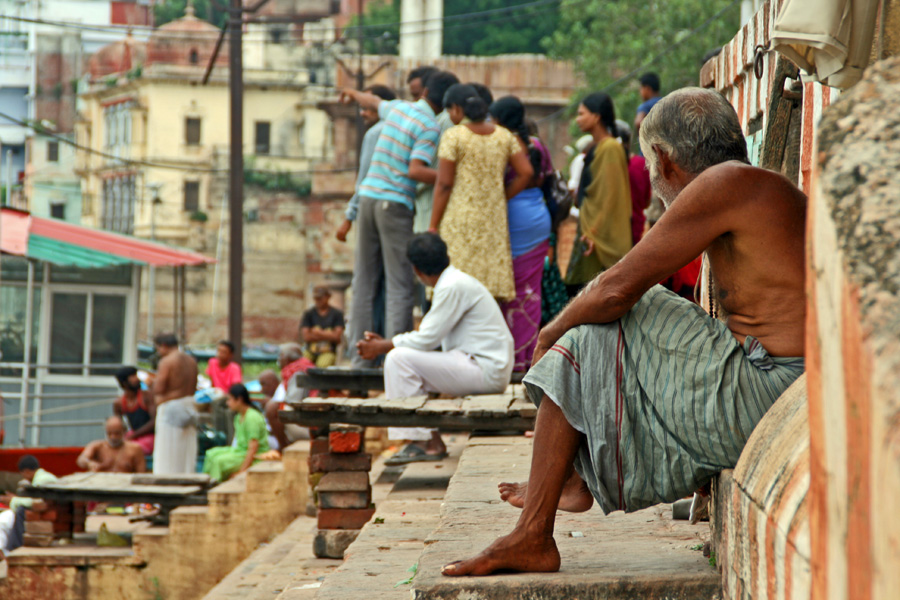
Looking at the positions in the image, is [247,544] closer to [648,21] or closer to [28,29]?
[648,21]

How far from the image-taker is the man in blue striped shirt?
672cm

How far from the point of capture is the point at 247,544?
878 cm

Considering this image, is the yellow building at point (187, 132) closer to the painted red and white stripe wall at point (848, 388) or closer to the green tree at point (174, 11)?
the green tree at point (174, 11)

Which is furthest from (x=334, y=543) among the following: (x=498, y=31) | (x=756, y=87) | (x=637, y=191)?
(x=498, y=31)

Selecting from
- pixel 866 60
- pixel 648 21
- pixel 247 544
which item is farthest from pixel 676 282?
pixel 648 21

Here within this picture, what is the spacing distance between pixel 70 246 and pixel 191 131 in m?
29.7

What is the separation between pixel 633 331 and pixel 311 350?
31.8ft

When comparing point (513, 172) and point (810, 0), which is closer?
point (810, 0)

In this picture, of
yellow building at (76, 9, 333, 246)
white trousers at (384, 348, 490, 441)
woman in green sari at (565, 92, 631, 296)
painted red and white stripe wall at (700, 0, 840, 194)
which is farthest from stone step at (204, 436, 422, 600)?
yellow building at (76, 9, 333, 246)

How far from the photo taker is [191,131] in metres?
41.8

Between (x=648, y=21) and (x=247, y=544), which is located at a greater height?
(x=648, y=21)

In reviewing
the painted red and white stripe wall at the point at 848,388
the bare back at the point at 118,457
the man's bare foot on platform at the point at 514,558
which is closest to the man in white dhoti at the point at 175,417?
the bare back at the point at 118,457

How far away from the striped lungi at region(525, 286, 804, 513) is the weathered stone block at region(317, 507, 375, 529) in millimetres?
3067

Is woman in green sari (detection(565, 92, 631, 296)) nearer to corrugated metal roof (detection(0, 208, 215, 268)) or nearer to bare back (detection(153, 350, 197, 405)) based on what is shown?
bare back (detection(153, 350, 197, 405))
